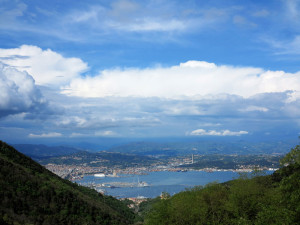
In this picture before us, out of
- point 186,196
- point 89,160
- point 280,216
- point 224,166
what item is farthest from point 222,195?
point 89,160

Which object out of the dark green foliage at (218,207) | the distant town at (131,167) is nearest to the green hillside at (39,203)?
the dark green foliage at (218,207)

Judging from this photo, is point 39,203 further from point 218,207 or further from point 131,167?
point 131,167

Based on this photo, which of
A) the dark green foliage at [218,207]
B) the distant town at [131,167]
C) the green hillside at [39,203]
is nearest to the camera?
the dark green foliage at [218,207]

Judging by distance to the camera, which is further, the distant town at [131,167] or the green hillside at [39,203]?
the distant town at [131,167]

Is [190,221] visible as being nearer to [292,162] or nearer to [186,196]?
[186,196]

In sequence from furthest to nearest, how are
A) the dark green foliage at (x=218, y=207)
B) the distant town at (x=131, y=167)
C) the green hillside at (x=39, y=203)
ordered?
the distant town at (x=131, y=167), the green hillside at (x=39, y=203), the dark green foliage at (x=218, y=207)

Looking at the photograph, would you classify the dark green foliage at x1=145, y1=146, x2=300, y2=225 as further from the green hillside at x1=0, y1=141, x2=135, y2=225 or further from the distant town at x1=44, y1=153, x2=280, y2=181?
the distant town at x1=44, y1=153, x2=280, y2=181

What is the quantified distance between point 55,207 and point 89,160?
15098cm

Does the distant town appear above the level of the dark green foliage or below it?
below

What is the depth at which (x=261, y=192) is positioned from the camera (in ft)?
59.6

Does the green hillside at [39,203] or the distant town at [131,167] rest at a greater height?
the green hillside at [39,203]

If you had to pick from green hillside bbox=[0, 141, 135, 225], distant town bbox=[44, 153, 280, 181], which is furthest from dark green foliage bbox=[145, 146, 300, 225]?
distant town bbox=[44, 153, 280, 181]

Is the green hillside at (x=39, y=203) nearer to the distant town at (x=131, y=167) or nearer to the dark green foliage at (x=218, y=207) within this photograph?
the dark green foliage at (x=218, y=207)

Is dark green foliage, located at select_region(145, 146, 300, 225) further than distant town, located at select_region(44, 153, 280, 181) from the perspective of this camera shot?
No
